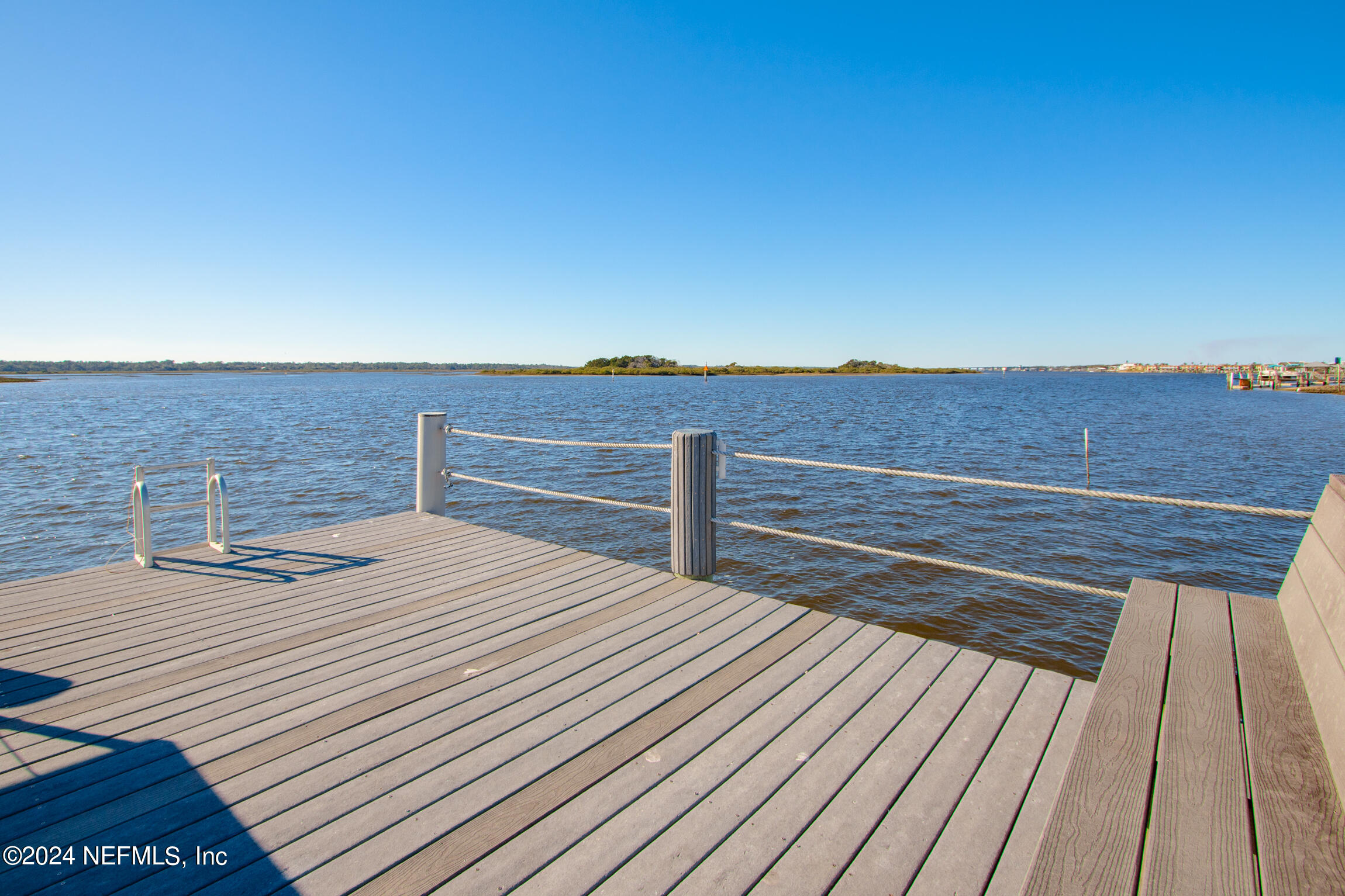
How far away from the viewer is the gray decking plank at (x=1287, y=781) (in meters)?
1.11

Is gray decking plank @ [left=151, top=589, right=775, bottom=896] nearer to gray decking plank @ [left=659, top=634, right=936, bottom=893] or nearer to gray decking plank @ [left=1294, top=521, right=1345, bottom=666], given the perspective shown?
gray decking plank @ [left=659, top=634, right=936, bottom=893]

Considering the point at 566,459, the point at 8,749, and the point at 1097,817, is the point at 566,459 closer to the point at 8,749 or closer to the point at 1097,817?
the point at 8,749

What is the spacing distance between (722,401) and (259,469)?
36.7m

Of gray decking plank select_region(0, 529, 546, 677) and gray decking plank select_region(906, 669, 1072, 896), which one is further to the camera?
gray decking plank select_region(0, 529, 546, 677)

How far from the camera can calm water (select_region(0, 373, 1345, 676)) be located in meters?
7.88

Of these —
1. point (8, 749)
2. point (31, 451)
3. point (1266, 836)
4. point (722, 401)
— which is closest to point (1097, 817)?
point (1266, 836)

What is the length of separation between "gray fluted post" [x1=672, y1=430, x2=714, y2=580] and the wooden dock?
43 cm

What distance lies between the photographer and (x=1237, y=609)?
90.8 inches

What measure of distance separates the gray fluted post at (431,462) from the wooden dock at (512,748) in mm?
2248

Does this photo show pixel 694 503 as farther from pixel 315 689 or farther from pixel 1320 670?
pixel 1320 670

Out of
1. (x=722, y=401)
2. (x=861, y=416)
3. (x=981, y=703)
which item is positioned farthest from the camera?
(x=722, y=401)

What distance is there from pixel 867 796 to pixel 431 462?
5139mm

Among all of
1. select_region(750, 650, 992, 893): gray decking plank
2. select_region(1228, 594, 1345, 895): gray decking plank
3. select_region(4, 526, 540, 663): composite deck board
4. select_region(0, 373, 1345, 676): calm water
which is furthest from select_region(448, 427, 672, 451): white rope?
select_region(0, 373, 1345, 676): calm water

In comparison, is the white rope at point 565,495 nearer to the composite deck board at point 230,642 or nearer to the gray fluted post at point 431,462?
the gray fluted post at point 431,462
